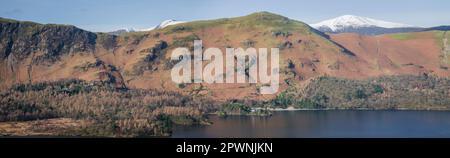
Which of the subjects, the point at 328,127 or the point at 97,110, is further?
the point at 97,110

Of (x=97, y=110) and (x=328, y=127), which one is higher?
(x=97, y=110)

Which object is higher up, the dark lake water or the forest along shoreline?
the forest along shoreline

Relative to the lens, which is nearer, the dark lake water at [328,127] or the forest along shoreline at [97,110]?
the dark lake water at [328,127]

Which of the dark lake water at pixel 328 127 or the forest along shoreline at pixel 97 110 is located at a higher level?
the forest along shoreline at pixel 97 110

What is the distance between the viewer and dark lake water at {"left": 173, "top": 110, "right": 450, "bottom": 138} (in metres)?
120

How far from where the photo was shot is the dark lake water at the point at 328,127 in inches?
4712

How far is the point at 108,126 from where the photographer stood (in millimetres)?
126750

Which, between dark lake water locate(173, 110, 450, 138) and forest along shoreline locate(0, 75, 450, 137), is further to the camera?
forest along shoreline locate(0, 75, 450, 137)

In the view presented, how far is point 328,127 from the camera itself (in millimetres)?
134250
